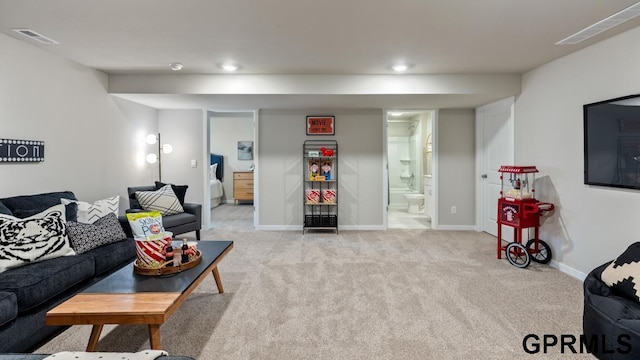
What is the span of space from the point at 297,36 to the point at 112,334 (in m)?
2.71

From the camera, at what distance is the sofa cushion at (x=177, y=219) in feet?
13.3

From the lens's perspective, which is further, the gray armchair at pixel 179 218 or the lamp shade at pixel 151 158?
the lamp shade at pixel 151 158

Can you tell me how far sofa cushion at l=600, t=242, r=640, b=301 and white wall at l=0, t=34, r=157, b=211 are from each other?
189 inches

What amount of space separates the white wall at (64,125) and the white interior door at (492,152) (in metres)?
5.35

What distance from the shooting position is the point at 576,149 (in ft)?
10.5

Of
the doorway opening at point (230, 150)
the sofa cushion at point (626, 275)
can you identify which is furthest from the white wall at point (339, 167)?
the doorway opening at point (230, 150)

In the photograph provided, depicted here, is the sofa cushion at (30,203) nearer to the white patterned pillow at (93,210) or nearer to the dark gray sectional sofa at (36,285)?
the dark gray sectional sofa at (36,285)

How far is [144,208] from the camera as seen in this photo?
13.8 feet

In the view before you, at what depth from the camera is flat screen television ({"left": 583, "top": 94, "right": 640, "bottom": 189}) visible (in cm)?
262

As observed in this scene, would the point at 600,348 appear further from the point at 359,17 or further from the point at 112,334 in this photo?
the point at 112,334

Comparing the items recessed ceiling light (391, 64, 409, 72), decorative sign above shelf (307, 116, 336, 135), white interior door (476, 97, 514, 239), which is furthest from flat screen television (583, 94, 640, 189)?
decorative sign above shelf (307, 116, 336, 135)

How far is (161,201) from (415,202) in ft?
16.6

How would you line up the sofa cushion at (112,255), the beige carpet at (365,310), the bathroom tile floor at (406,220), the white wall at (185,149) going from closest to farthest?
the beige carpet at (365,310), the sofa cushion at (112,255), the white wall at (185,149), the bathroom tile floor at (406,220)

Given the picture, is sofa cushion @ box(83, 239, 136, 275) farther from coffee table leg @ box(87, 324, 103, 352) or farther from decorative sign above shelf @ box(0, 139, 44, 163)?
decorative sign above shelf @ box(0, 139, 44, 163)
